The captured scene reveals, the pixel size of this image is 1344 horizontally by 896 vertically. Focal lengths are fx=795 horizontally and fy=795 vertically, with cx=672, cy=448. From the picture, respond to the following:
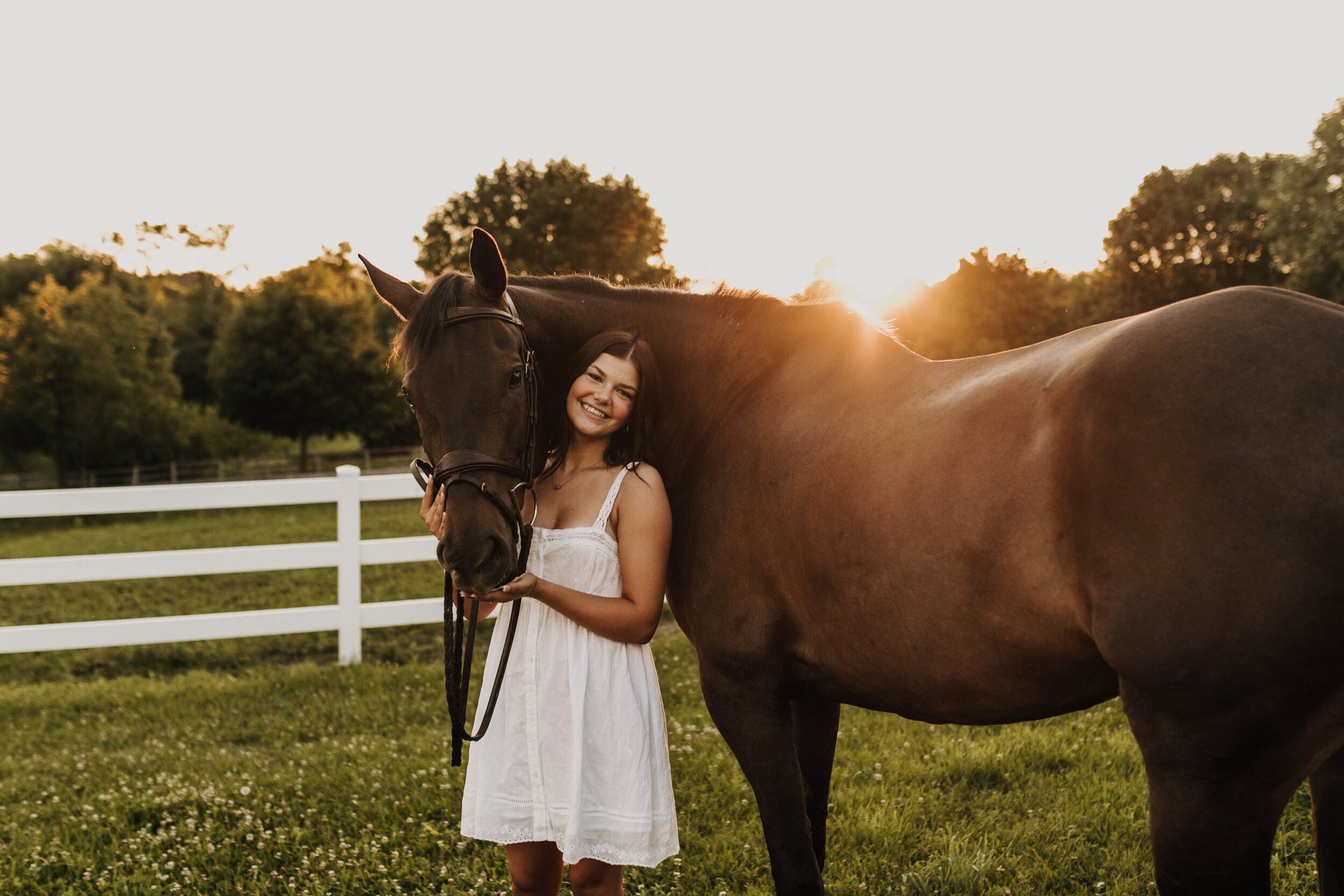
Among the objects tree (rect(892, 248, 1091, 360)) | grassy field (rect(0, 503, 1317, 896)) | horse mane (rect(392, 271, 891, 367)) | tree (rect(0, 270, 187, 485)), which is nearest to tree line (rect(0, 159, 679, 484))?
tree (rect(0, 270, 187, 485))

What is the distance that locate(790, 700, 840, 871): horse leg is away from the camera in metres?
2.64

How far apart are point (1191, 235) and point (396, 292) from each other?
3640cm

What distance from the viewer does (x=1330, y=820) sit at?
6.66 feet

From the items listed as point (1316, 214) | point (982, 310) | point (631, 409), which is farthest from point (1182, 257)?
point (631, 409)

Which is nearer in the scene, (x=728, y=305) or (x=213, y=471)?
(x=728, y=305)

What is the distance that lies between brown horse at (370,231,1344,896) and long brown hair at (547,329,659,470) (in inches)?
6.2

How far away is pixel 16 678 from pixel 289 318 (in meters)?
26.2

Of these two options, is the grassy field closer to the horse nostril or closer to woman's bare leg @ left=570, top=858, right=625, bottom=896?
woman's bare leg @ left=570, top=858, right=625, bottom=896

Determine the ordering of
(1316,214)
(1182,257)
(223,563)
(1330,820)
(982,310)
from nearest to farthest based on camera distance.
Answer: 1. (1330,820)
2. (223,563)
3. (982,310)
4. (1316,214)
5. (1182,257)

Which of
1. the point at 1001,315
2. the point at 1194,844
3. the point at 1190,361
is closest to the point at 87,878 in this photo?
the point at 1194,844

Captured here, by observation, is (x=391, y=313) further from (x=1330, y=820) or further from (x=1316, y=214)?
(x=1330, y=820)

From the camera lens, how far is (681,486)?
2461mm

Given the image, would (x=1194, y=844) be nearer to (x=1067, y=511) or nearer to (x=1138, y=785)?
(x=1067, y=511)

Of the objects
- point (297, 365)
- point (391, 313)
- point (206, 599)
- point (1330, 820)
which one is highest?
point (391, 313)
